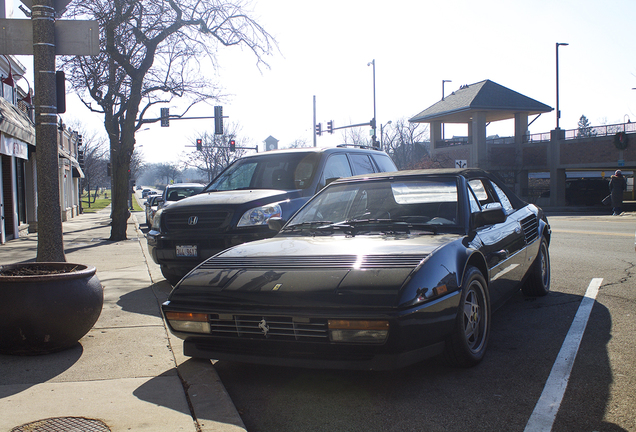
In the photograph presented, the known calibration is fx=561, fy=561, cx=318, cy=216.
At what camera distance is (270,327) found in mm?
3398

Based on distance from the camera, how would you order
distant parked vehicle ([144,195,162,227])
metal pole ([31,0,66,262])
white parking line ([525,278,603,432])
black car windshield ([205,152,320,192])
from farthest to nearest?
1. distant parked vehicle ([144,195,162,227])
2. black car windshield ([205,152,320,192])
3. metal pole ([31,0,66,262])
4. white parking line ([525,278,603,432])

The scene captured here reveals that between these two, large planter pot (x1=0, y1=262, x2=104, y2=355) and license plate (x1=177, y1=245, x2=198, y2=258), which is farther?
license plate (x1=177, y1=245, x2=198, y2=258)

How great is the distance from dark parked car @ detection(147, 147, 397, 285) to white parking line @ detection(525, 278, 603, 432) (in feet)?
11.1

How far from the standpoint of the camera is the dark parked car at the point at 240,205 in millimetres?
6625

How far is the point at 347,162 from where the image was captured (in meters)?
8.45

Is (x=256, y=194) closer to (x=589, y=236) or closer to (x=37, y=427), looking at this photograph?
(x=37, y=427)

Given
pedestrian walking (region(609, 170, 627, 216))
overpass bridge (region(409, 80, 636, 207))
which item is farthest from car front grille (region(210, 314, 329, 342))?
overpass bridge (region(409, 80, 636, 207))

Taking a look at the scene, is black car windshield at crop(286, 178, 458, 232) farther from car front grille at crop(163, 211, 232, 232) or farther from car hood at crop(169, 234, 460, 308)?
car front grille at crop(163, 211, 232, 232)

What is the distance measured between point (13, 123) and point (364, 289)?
14145 mm

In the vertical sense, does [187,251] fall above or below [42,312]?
above

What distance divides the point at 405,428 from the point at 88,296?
2.72 metres

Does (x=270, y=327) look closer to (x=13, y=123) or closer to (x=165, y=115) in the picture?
(x=13, y=123)

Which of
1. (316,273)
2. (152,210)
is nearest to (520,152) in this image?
(152,210)

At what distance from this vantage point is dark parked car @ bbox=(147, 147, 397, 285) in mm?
6625
